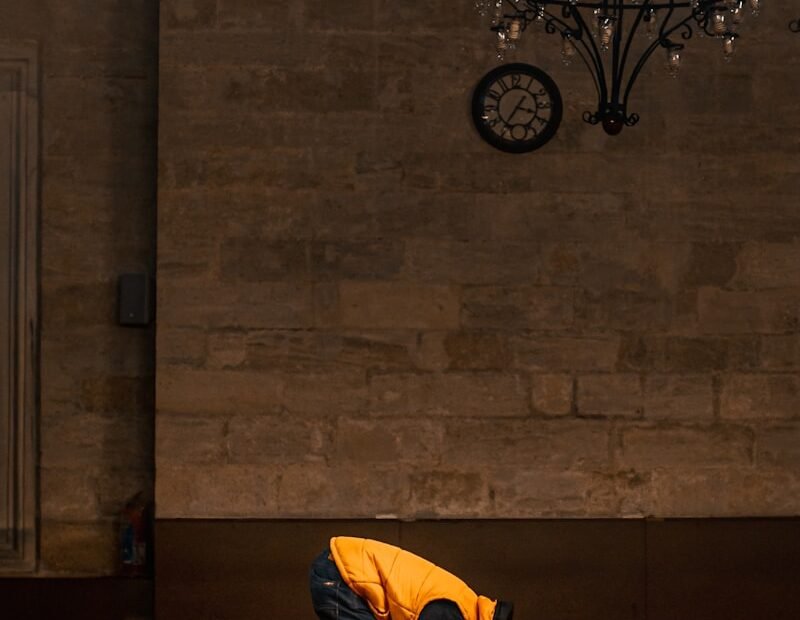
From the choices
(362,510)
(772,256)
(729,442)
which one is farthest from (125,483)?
(772,256)

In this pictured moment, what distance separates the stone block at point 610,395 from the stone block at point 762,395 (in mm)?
387

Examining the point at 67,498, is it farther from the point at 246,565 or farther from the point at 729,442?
the point at 729,442

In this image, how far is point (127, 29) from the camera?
234 inches

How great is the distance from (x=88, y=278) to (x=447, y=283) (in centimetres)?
166

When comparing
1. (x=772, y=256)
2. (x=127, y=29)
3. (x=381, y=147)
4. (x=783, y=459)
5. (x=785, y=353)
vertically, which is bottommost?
(x=783, y=459)

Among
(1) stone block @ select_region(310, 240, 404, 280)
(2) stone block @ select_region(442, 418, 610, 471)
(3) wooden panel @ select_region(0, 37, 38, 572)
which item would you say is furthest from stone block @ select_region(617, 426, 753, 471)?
(3) wooden panel @ select_region(0, 37, 38, 572)

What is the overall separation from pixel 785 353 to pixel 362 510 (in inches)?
79.0

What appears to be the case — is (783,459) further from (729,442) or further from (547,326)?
(547,326)

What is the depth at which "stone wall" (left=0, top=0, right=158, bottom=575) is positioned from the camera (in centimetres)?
591

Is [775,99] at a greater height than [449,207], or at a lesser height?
greater

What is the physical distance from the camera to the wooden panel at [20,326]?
589 cm

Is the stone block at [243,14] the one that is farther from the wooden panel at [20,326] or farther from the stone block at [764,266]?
the stone block at [764,266]

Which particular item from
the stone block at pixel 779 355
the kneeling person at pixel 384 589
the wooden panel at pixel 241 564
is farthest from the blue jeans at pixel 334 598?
the stone block at pixel 779 355

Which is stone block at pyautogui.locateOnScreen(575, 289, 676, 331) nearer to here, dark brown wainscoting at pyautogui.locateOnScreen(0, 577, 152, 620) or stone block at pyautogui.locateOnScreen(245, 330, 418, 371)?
stone block at pyautogui.locateOnScreen(245, 330, 418, 371)
